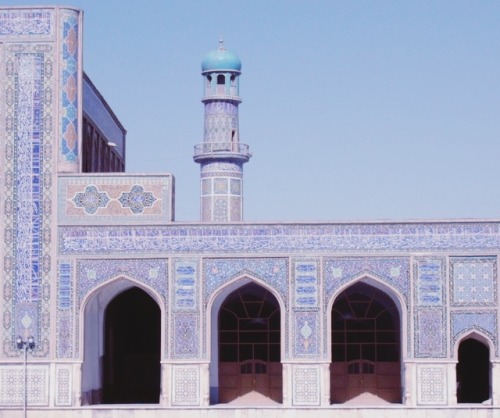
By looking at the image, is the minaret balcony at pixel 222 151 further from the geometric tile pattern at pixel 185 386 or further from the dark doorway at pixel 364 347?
the geometric tile pattern at pixel 185 386

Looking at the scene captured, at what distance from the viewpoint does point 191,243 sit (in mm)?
24641

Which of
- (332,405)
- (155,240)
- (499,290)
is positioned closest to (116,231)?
(155,240)

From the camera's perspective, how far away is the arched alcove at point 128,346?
26453 mm

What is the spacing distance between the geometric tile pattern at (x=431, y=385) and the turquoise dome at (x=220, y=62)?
615 inches

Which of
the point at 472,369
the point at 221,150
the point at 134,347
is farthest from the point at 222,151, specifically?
the point at 472,369

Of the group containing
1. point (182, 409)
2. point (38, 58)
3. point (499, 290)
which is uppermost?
point (38, 58)

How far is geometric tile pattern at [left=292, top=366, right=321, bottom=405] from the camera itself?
963 inches

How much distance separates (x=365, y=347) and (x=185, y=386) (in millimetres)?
3772

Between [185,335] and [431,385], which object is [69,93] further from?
[431,385]

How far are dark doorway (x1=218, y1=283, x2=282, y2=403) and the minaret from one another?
11424mm

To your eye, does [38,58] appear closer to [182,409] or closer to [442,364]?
[182,409]

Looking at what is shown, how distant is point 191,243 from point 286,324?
80.9 inches

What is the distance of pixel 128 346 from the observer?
2784 centimetres

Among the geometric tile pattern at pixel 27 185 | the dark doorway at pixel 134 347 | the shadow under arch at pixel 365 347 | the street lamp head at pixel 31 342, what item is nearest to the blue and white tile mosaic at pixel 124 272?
the geometric tile pattern at pixel 27 185
